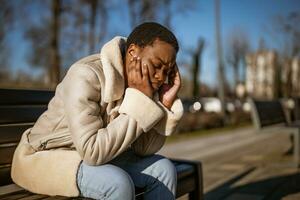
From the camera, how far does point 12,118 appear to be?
2.68 meters

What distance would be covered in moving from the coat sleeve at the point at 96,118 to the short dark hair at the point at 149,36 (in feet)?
0.85

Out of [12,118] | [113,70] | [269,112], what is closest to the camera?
[113,70]

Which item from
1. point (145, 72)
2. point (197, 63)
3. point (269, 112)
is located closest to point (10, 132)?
point (145, 72)

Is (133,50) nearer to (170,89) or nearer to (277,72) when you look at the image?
(170,89)

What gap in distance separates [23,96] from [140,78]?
99cm

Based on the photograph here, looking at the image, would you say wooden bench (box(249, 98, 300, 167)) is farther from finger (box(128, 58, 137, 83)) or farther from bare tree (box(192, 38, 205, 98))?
bare tree (box(192, 38, 205, 98))

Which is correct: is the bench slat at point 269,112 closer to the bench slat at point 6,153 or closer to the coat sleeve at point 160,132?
the coat sleeve at point 160,132

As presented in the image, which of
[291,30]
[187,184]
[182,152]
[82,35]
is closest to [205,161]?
[182,152]

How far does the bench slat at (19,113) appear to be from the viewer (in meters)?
2.63

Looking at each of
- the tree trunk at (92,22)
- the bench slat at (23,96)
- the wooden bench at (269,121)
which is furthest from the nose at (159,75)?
the tree trunk at (92,22)

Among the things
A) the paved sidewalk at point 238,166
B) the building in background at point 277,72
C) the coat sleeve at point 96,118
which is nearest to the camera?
the coat sleeve at point 96,118

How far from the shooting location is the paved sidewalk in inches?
188

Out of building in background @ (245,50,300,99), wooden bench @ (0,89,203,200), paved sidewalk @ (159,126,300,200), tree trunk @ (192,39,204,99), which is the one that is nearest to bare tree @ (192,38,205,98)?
tree trunk @ (192,39,204,99)

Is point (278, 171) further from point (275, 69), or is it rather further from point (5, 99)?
point (275, 69)
